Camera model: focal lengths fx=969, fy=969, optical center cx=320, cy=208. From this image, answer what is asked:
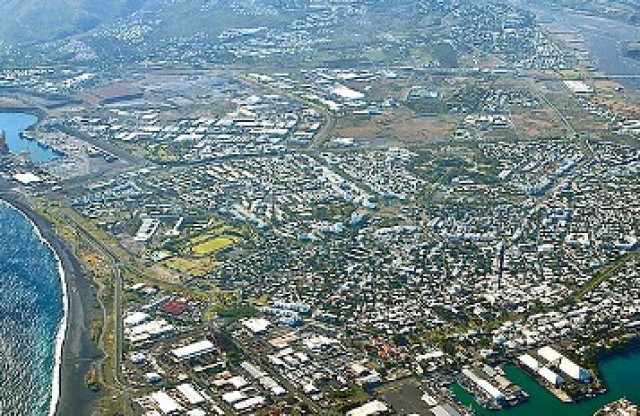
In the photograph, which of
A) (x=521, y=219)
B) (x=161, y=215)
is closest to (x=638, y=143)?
(x=521, y=219)

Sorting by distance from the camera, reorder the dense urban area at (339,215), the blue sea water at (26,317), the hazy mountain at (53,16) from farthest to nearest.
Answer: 1. the hazy mountain at (53,16)
2. the dense urban area at (339,215)
3. the blue sea water at (26,317)

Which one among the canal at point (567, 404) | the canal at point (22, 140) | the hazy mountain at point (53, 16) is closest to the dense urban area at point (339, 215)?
→ the canal at point (567, 404)

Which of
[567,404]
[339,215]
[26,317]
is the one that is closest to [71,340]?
[26,317]

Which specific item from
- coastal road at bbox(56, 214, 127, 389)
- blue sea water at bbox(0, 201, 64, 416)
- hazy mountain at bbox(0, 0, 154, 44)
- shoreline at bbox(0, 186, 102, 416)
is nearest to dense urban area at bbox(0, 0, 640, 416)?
coastal road at bbox(56, 214, 127, 389)

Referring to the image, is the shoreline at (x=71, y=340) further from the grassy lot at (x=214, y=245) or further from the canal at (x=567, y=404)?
the canal at (x=567, y=404)

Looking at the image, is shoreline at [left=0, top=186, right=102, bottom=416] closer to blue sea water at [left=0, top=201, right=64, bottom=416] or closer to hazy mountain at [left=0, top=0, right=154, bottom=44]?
blue sea water at [left=0, top=201, right=64, bottom=416]
